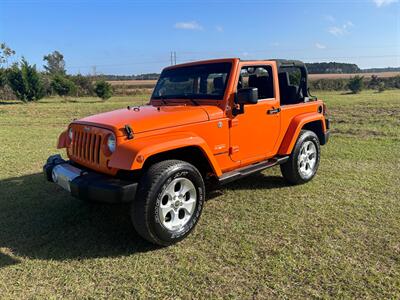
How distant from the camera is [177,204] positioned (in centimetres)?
358

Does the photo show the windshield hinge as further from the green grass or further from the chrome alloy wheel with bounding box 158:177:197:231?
the green grass

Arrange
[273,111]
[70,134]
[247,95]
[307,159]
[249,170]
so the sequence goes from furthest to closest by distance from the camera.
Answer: [307,159] → [273,111] → [249,170] → [70,134] → [247,95]

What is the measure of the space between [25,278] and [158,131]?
71.5 inches

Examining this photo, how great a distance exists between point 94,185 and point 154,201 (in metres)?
0.60

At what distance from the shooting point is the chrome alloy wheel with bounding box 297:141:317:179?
5.23 meters

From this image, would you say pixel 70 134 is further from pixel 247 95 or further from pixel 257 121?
pixel 257 121

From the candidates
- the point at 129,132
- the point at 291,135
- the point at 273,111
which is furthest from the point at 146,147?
the point at 291,135

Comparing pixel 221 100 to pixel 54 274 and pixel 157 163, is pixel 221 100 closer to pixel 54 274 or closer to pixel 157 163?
pixel 157 163

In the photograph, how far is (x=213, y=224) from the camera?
3.95 meters

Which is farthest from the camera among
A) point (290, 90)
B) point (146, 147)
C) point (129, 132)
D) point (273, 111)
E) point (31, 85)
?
point (31, 85)

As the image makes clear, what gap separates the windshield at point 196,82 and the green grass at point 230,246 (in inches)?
58.9

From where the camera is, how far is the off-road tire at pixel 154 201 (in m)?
3.22

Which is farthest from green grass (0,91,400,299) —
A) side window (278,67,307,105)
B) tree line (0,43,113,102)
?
tree line (0,43,113,102)

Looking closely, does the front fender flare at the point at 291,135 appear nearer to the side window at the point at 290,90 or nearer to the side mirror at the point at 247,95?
the side window at the point at 290,90
